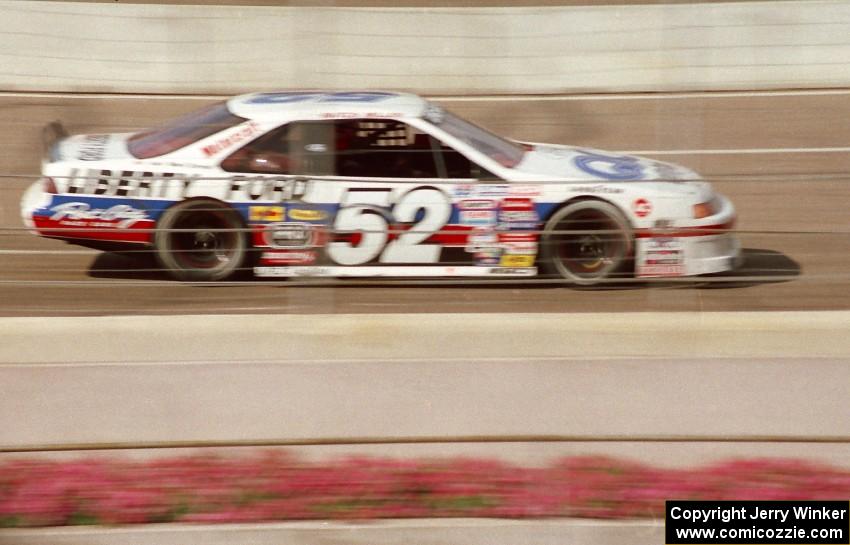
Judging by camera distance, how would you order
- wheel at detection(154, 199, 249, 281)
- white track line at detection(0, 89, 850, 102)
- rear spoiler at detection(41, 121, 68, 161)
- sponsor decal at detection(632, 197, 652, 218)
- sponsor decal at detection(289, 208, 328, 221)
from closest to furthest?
sponsor decal at detection(289, 208, 328, 221) → wheel at detection(154, 199, 249, 281) → sponsor decal at detection(632, 197, 652, 218) → rear spoiler at detection(41, 121, 68, 161) → white track line at detection(0, 89, 850, 102)

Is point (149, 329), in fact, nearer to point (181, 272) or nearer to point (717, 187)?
point (181, 272)

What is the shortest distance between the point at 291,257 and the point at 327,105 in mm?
1557

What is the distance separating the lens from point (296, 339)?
542cm

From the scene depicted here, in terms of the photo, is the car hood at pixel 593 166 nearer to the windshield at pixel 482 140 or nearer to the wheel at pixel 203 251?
the windshield at pixel 482 140

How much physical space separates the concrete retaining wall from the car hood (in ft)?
5.93

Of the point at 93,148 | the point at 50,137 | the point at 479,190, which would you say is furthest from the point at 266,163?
the point at 50,137

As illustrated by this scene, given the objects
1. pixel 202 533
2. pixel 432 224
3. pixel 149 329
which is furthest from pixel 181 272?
pixel 202 533

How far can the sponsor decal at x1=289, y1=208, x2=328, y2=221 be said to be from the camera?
5504mm

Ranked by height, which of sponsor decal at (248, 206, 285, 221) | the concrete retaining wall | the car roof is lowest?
sponsor decal at (248, 206, 285, 221)

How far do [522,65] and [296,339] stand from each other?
4966mm

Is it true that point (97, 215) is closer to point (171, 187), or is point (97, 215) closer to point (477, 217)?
point (171, 187)

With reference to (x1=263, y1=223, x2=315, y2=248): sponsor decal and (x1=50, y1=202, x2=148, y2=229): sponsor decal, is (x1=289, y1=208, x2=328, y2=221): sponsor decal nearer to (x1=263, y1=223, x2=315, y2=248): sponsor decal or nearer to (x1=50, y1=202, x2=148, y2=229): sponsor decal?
(x1=263, y1=223, x2=315, y2=248): sponsor decal

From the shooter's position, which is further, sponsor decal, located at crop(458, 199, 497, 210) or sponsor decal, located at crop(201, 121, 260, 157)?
sponsor decal, located at crop(201, 121, 260, 157)

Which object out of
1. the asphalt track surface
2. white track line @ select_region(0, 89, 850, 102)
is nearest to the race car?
the asphalt track surface
